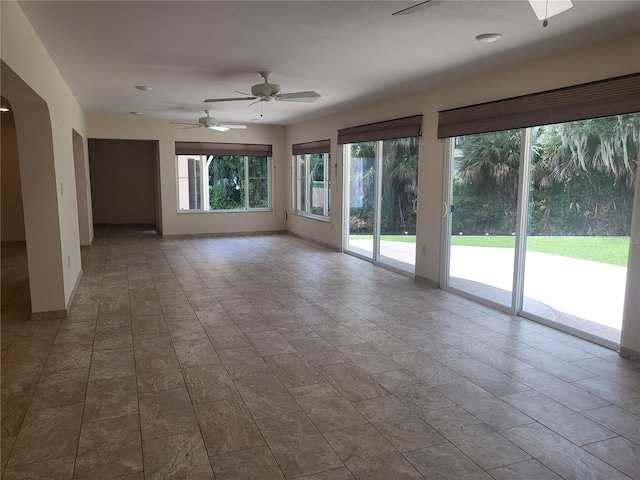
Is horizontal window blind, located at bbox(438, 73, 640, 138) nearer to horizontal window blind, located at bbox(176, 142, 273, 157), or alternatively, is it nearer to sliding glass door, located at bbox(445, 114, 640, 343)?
sliding glass door, located at bbox(445, 114, 640, 343)

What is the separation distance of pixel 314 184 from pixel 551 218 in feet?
19.0

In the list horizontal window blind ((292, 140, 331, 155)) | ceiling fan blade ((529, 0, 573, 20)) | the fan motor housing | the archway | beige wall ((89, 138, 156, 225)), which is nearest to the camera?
ceiling fan blade ((529, 0, 573, 20))

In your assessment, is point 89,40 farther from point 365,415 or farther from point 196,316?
point 365,415

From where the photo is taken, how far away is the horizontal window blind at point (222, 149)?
9672 mm

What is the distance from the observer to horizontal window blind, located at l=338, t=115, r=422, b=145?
5898 millimetres

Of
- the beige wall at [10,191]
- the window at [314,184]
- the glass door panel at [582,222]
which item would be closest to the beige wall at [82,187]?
the beige wall at [10,191]

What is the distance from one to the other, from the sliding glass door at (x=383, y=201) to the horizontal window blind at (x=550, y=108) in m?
1.09

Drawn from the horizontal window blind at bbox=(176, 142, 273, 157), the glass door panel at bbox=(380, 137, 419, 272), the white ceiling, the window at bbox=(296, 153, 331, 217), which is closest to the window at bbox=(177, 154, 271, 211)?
the horizontal window blind at bbox=(176, 142, 273, 157)

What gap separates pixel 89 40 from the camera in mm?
3789

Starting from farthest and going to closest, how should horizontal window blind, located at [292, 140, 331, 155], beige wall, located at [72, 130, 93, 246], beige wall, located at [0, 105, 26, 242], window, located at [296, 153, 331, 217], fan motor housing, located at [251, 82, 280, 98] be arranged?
window, located at [296, 153, 331, 217] < horizontal window blind, located at [292, 140, 331, 155] < beige wall, located at [0, 105, 26, 242] < beige wall, located at [72, 130, 93, 246] < fan motor housing, located at [251, 82, 280, 98]

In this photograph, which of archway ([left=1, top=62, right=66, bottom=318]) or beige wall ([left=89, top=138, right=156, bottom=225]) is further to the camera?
beige wall ([left=89, top=138, right=156, bottom=225])

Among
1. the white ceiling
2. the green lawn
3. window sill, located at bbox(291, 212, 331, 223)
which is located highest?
the white ceiling

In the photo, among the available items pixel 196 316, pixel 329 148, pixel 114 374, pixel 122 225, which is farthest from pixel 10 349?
A: pixel 122 225

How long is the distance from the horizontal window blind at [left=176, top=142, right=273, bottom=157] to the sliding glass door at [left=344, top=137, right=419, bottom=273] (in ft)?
9.93
